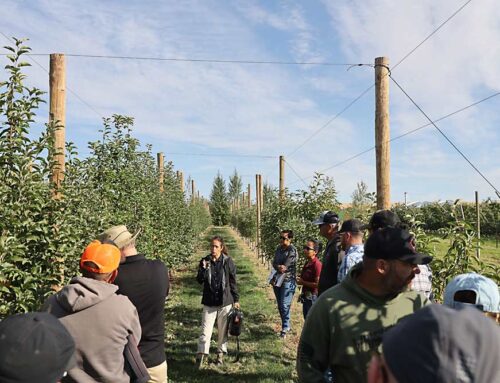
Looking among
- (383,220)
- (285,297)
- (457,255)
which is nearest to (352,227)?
(383,220)

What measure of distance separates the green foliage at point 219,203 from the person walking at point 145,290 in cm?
5378

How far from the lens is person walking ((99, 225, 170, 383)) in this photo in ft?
11.1

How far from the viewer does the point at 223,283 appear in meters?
6.13

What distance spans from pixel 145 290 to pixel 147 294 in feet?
0.14

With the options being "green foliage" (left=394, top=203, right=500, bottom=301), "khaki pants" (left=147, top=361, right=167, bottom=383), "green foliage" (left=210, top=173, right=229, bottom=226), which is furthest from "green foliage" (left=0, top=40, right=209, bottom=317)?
"green foliage" (left=210, top=173, right=229, bottom=226)

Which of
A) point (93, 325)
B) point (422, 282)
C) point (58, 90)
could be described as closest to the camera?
point (93, 325)

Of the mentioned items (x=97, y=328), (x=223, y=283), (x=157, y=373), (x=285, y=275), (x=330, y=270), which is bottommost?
(x=157, y=373)

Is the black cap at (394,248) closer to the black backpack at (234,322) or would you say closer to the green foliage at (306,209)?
the black backpack at (234,322)

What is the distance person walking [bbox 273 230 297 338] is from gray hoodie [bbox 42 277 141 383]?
5.36 m

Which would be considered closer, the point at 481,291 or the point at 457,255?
A: the point at 481,291

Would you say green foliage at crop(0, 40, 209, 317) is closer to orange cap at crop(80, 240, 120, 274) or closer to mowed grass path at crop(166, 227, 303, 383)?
orange cap at crop(80, 240, 120, 274)

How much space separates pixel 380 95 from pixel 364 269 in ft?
13.6

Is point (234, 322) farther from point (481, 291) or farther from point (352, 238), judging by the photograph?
point (481, 291)

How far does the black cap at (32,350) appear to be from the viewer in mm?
1372
